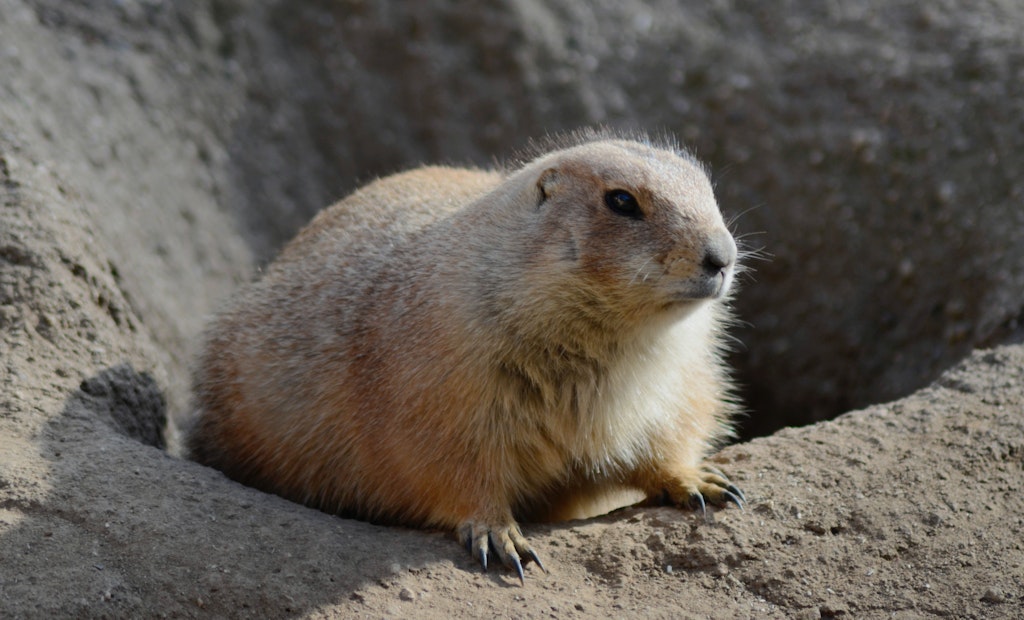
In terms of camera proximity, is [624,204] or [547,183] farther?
[547,183]

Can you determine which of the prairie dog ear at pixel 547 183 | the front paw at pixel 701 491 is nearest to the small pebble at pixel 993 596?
the front paw at pixel 701 491

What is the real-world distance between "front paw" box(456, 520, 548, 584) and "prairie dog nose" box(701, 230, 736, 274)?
127cm

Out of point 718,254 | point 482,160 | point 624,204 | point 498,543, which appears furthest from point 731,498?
point 482,160

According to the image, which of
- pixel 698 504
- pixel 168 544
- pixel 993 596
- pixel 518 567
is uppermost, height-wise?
pixel 698 504

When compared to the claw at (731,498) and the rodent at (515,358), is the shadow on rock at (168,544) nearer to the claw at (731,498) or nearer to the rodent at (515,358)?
the rodent at (515,358)

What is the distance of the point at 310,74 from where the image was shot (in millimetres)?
7594

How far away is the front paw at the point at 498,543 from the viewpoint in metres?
3.78

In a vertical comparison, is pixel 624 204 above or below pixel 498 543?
above

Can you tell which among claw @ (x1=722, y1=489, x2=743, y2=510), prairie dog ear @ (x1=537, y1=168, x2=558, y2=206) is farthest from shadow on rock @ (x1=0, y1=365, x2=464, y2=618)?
prairie dog ear @ (x1=537, y1=168, x2=558, y2=206)

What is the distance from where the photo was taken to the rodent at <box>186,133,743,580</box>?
374 cm

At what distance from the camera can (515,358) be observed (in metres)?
3.92

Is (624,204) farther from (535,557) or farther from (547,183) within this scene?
(535,557)

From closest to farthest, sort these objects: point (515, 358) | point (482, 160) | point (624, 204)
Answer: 1. point (624, 204)
2. point (515, 358)
3. point (482, 160)

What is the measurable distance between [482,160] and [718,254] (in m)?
4.30
